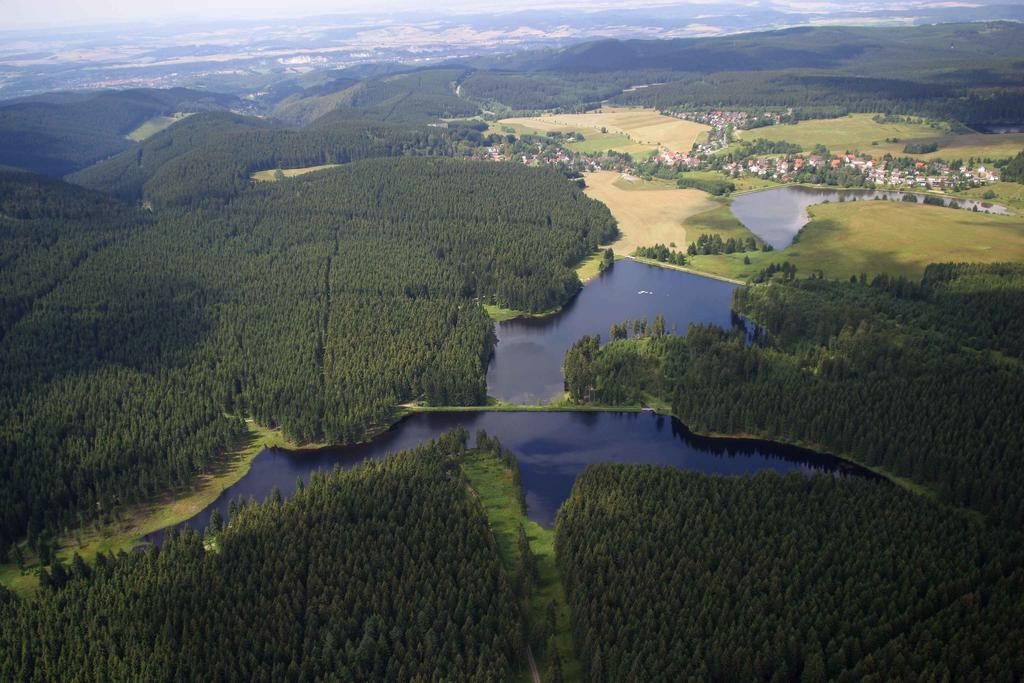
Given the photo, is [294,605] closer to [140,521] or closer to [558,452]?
[140,521]

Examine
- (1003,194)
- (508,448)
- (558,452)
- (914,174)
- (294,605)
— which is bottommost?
(558,452)

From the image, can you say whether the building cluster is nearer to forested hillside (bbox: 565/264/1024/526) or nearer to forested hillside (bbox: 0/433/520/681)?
forested hillside (bbox: 565/264/1024/526)

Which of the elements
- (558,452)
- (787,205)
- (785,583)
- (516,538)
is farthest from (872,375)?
(787,205)

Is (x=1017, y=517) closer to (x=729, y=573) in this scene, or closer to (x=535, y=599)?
(x=729, y=573)

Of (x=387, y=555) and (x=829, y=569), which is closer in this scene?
(x=829, y=569)

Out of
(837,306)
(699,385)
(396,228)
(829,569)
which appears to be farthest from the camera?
(396,228)

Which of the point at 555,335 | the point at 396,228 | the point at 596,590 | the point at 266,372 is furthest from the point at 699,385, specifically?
the point at 396,228

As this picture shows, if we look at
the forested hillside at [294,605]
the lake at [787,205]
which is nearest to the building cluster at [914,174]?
the lake at [787,205]
